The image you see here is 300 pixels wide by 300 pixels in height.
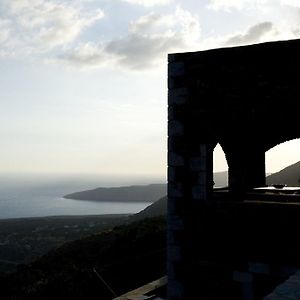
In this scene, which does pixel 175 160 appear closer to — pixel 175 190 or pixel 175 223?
pixel 175 190

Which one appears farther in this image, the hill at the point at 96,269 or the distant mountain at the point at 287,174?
the distant mountain at the point at 287,174

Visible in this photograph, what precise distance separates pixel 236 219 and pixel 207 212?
24.4 inches

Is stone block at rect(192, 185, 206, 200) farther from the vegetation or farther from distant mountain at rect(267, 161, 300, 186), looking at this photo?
distant mountain at rect(267, 161, 300, 186)

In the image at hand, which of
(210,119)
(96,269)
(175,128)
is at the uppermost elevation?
(210,119)

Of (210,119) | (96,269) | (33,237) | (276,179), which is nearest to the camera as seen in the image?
(210,119)

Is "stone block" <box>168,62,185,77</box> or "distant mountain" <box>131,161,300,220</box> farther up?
"stone block" <box>168,62,185,77</box>

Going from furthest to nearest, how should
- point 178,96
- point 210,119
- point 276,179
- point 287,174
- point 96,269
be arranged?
point 287,174 < point 276,179 < point 96,269 < point 178,96 < point 210,119

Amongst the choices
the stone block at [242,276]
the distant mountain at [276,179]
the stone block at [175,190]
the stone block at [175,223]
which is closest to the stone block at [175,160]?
the stone block at [175,190]

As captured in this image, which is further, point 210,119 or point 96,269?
point 96,269

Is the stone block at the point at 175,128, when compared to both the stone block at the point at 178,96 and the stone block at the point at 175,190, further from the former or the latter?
the stone block at the point at 175,190

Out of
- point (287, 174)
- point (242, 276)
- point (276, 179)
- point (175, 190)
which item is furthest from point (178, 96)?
point (287, 174)

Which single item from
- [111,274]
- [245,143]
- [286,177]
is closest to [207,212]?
[245,143]

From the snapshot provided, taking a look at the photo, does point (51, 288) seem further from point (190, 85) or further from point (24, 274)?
point (190, 85)

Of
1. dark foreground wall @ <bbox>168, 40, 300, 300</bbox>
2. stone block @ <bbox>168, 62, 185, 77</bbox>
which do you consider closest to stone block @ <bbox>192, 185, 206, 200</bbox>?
dark foreground wall @ <bbox>168, 40, 300, 300</bbox>
